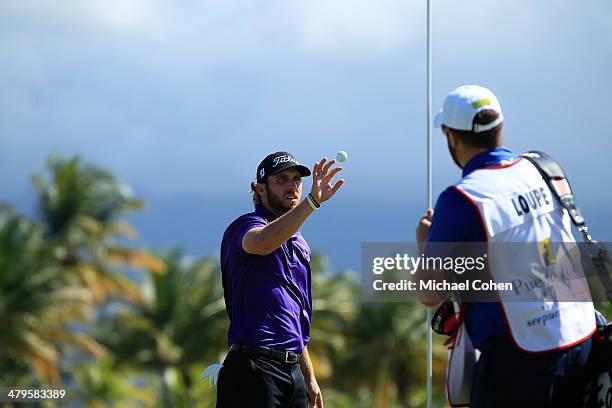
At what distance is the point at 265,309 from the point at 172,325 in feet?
105

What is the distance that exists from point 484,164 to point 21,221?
29.4 m

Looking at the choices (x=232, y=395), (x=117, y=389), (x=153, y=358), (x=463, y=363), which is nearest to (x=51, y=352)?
(x=153, y=358)

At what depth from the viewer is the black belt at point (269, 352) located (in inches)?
237

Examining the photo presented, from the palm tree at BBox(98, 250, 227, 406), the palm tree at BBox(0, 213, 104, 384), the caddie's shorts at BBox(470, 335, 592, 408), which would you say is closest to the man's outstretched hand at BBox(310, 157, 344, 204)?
the caddie's shorts at BBox(470, 335, 592, 408)

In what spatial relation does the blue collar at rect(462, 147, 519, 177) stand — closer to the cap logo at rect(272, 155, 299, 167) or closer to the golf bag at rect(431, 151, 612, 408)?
the golf bag at rect(431, 151, 612, 408)

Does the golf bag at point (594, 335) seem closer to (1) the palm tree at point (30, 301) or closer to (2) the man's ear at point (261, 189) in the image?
(2) the man's ear at point (261, 189)

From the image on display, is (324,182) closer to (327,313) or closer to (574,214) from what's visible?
(574,214)

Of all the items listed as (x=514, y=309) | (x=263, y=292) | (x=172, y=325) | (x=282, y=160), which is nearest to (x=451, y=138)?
(x=514, y=309)

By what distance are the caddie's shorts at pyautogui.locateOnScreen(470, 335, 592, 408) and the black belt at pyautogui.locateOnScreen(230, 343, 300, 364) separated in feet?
6.63

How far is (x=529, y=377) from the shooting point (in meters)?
4.09

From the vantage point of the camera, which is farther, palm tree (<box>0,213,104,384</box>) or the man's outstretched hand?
palm tree (<box>0,213,104,384</box>)

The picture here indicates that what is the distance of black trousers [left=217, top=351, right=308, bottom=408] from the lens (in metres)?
6.00

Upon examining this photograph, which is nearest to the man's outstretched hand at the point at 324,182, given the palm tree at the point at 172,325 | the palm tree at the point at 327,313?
the palm tree at the point at 172,325

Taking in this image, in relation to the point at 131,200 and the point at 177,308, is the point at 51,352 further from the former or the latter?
the point at 131,200
